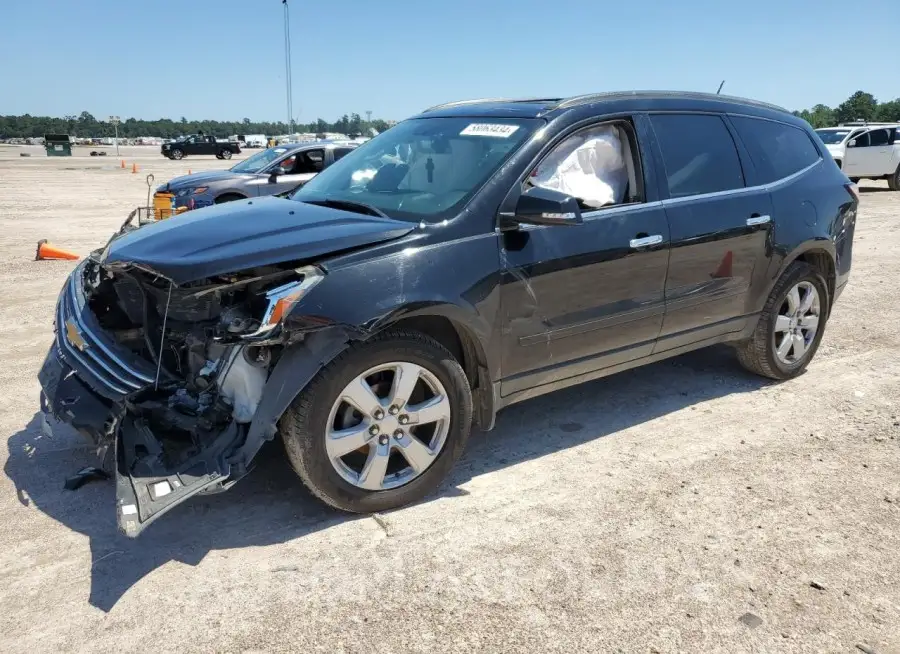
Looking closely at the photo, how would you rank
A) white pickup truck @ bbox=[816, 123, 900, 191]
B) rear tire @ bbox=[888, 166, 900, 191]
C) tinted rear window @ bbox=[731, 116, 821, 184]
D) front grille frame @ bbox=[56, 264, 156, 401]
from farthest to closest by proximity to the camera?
rear tire @ bbox=[888, 166, 900, 191] < white pickup truck @ bbox=[816, 123, 900, 191] < tinted rear window @ bbox=[731, 116, 821, 184] < front grille frame @ bbox=[56, 264, 156, 401]

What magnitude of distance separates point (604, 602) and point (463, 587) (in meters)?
0.53

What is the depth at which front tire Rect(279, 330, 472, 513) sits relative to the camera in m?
3.06

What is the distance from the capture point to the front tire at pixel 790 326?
4902 mm

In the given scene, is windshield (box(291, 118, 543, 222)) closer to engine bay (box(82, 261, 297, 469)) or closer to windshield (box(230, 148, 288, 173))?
engine bay (box(82, 261, 297, 469))

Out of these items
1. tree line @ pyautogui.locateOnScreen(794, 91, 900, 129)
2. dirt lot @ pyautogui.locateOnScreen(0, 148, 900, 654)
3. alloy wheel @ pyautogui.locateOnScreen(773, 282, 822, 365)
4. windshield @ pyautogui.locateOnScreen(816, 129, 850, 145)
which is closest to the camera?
dirt lot @ pyautogui.locateOnScreen(0, 148, 900, 654)

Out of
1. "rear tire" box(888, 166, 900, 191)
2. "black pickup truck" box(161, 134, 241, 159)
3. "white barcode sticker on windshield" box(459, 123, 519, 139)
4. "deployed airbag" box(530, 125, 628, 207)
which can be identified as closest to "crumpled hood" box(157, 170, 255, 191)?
"white barcode sticker on windshield" box(459, 123, 519, 139)

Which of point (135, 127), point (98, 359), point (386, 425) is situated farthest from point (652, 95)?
point (135, 127)

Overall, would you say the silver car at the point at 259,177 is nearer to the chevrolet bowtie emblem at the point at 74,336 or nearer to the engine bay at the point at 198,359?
the chevrolet bowtie emblem at the point at 74,336

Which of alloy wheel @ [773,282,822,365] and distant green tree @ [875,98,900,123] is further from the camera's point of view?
distant green tree @ [875,98,900,123]

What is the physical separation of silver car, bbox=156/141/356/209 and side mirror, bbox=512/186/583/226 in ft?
27.5

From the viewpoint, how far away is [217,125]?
144 meters

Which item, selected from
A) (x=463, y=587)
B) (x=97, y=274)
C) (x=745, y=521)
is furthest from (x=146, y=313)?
(x=745, y=521)

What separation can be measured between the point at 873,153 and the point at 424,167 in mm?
21157

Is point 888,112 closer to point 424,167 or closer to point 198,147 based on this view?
point 198,147
